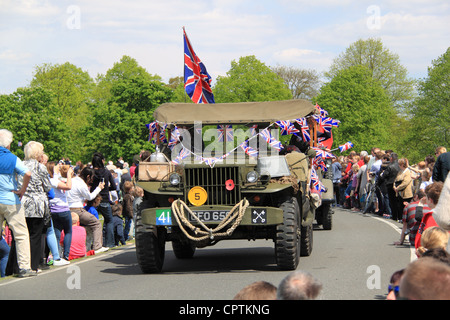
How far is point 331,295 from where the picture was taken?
8.40 m

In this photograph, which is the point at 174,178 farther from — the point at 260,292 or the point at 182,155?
the point at 260,292

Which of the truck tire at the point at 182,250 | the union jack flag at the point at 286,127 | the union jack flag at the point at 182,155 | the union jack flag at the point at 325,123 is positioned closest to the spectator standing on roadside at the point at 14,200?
the union jack flag at the point at 182,155

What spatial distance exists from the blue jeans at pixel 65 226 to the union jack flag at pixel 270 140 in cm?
371

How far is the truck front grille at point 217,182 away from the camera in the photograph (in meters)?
10.8

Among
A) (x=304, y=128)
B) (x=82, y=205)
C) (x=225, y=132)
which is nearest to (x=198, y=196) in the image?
(x=225, y=132)

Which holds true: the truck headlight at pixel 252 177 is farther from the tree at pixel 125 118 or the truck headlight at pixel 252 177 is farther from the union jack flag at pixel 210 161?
the tree at pixel 125 118

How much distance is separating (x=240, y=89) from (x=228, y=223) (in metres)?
61.6

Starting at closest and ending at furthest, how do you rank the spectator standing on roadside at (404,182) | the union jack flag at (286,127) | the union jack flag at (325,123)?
the union jack flag at (286,127)
the union jack flag at (325,123)
the spectator standing on roadside at (404,182)

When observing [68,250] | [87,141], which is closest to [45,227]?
[68,250]

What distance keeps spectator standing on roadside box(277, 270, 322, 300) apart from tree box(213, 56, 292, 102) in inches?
2616

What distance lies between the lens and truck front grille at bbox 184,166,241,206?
10836 millimetres

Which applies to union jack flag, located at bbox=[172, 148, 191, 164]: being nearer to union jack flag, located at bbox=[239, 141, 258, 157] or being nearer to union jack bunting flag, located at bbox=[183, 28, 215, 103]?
union jack flag, located at bbox=[239, 141, 258, 157]

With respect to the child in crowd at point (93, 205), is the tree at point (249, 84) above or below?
above

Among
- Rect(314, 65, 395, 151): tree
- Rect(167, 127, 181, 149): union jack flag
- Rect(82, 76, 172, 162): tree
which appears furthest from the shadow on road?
Rect(82, 76, 172, 162): tree
